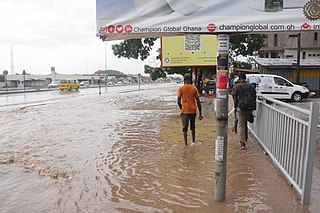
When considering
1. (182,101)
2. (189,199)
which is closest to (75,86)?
(182,101)

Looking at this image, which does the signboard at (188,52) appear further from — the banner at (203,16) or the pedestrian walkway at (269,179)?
the banner at (203,16)

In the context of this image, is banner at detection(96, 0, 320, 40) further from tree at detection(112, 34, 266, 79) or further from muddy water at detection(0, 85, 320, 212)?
tree at detection(112, 34, 266, 79)

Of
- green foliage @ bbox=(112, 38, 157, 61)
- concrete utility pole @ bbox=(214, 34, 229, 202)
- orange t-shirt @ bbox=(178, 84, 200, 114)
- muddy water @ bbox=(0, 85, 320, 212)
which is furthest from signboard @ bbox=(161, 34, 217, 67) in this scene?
concrete utility pole @ bbox=(214, 34, 229, 202)

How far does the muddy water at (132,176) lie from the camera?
381 centimetres

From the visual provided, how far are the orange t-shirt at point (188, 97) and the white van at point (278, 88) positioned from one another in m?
12.0

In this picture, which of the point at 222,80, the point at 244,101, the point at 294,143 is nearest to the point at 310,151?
the point at 294,143

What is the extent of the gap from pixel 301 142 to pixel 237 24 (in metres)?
1.76

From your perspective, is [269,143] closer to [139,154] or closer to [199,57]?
[139,154]

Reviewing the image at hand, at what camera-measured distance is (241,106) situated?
20.7 ft

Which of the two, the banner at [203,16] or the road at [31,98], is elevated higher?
the banner at [203,16]

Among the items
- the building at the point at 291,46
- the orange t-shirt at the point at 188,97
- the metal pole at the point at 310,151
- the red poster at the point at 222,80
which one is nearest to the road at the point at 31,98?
the orange t-shirt at the point at 188,97

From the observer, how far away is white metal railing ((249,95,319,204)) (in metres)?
3.40

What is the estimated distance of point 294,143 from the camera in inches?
156

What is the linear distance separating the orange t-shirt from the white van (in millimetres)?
11963
